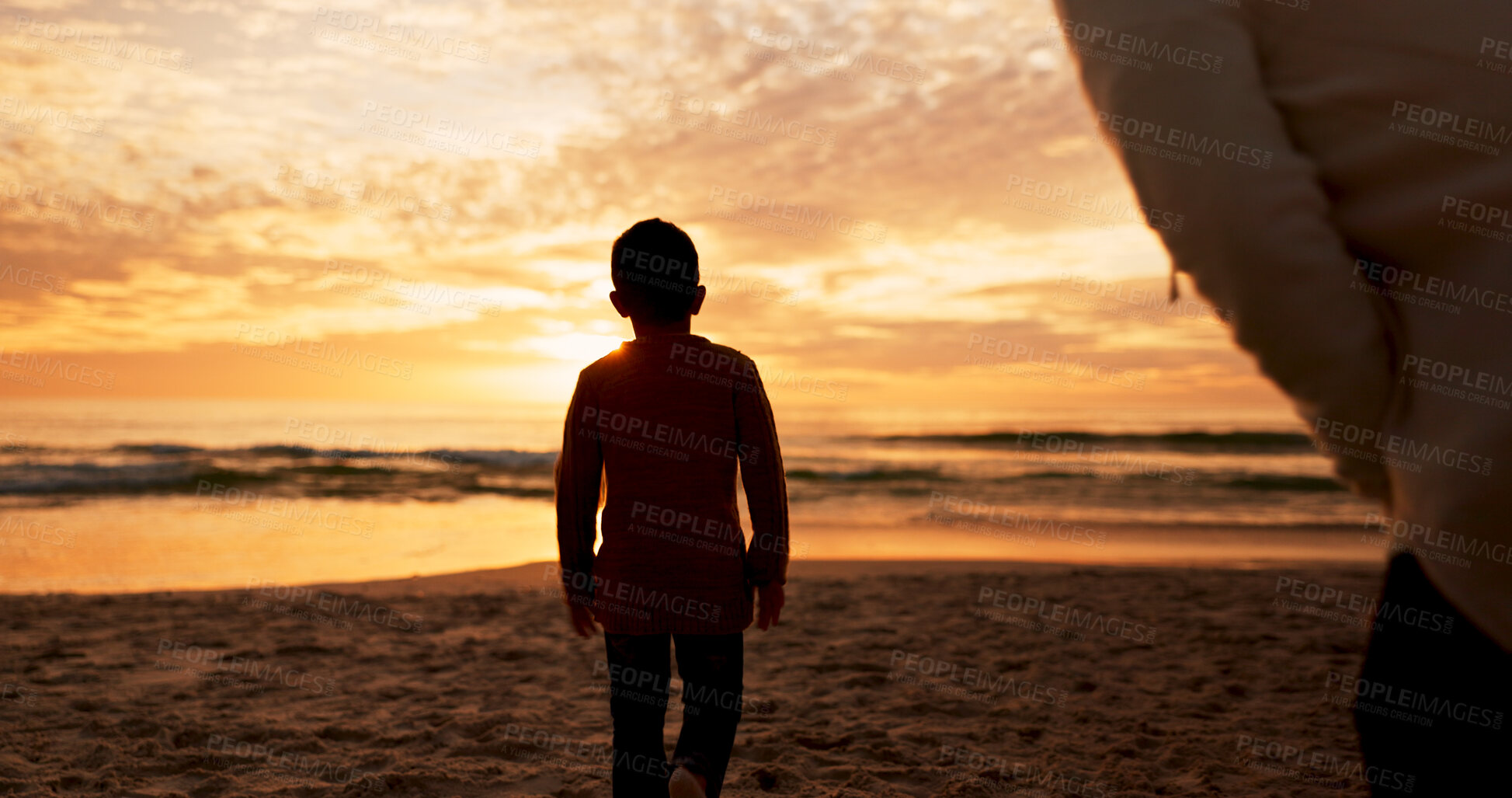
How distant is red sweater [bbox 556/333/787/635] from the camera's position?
7.86 ft

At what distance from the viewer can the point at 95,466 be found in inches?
789

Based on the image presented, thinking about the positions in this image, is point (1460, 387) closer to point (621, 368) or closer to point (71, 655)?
point (621, 368)

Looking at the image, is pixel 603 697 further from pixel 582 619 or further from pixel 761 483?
pixel 761 483

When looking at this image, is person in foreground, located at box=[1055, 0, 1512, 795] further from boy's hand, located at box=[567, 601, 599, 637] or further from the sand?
the sand

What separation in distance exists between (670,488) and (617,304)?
0.57 m

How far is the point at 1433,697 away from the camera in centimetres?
80

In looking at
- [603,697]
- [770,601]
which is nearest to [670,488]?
[770,601]

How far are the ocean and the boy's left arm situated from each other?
756 cm

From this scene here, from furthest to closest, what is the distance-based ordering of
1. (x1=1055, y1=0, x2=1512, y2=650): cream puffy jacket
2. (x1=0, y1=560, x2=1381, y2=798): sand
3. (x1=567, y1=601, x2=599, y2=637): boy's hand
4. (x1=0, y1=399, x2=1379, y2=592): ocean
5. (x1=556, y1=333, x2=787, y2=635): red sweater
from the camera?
1. (x1=0, y1=399, x2=1379, y2=592): ocean
2. (x1=0, y1=560, x2=1381, y2=798): sand
3. (x1=567, y1=601, x2=599, y2=637): boy's hand
4. (x1=556, y1=333, x2=787, y2=635): red sweater
5. (x1=1055, y1=0, x2=1512, y2=650): cream puffy jacket

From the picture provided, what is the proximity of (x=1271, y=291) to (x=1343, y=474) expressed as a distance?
0.28 m

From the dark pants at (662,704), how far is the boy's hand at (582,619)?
117 mm

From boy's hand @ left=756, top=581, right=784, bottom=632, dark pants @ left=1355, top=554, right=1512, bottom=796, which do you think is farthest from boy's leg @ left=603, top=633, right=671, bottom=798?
dark pants @ left=1355, top=554, right=1512, bottom=796

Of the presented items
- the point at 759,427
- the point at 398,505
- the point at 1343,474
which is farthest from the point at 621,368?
the point at 398,505

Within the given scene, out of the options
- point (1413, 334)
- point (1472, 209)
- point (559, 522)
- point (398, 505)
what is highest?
point (1472, 209)
